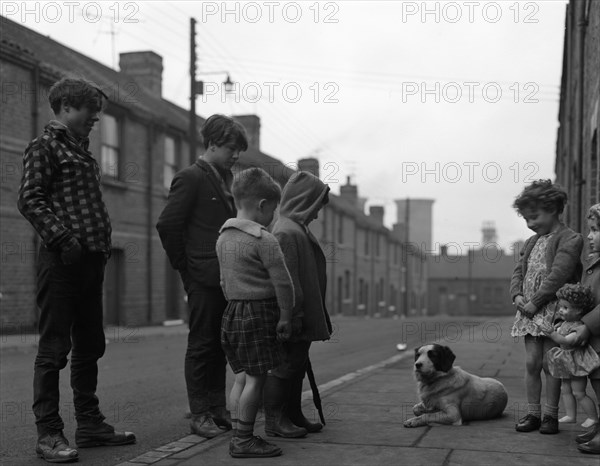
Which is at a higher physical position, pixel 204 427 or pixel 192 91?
pixel 192 91

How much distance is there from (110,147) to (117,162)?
55 cm

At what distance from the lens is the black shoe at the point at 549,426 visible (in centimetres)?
505

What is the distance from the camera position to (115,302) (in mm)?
22203

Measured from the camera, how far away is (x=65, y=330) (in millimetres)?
4660

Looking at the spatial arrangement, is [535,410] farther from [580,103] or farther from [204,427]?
[580,103]

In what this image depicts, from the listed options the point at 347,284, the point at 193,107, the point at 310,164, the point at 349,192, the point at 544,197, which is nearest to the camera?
the point at 544,197

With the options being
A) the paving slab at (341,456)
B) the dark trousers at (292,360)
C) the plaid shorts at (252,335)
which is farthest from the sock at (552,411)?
the plaid shorts at (252,335)

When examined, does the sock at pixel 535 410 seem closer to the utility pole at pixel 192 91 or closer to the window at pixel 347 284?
the utility pole at pixel 192 91

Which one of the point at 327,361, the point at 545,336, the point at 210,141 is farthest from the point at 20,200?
the point at 327,361

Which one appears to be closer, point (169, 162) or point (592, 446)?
point (592, 446)

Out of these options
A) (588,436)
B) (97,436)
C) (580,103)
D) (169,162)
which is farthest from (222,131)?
(169,162)

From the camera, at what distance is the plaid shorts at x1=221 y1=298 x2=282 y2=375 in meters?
4.54

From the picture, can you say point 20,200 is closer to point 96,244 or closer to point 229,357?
point 96,244

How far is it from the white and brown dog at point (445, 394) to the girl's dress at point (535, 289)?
549mm
